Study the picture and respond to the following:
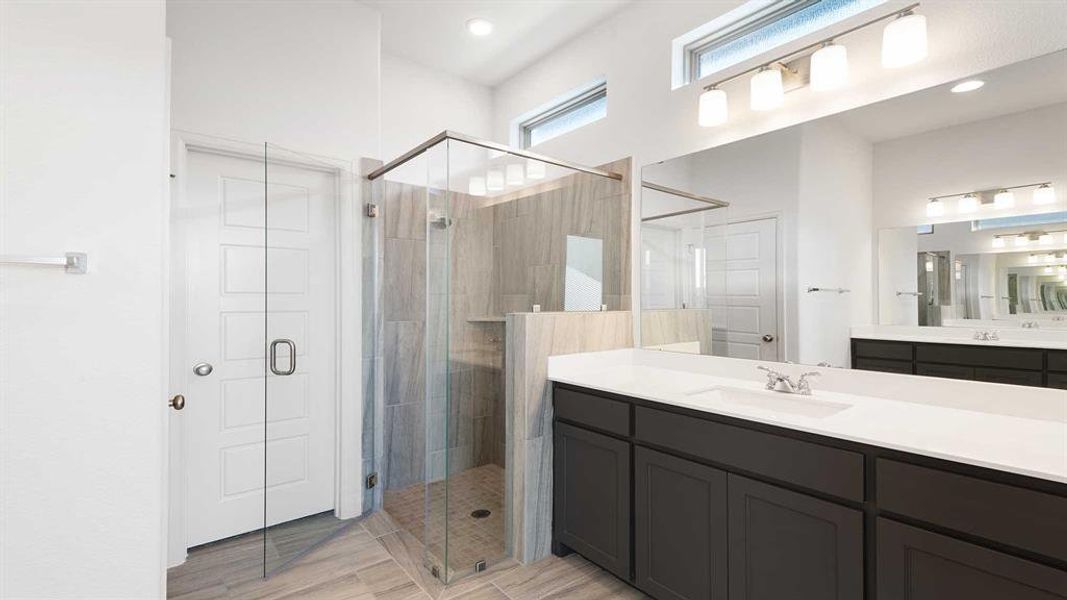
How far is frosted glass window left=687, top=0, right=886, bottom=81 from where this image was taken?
215 cm

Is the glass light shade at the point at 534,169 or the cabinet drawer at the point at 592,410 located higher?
the glass light shade at the point at 534,169

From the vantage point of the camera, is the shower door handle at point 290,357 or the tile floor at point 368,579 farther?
the shower door handle at point 290,357

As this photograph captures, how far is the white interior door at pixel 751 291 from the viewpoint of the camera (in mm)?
2207

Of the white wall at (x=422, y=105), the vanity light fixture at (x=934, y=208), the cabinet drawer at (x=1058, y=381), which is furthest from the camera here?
the white wall at (x=422, y=105)

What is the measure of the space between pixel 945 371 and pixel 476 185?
6.81 feet

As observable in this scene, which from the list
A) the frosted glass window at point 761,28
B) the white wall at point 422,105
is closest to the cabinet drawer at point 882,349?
the frosted glass window at point 761,28

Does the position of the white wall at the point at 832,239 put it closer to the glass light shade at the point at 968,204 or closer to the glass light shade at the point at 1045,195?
the glass light shade at the point at 968,204

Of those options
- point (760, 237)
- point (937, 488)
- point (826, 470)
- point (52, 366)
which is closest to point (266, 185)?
point (52, 366)

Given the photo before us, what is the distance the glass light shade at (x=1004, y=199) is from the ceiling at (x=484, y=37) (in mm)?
2130

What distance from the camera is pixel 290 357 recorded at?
2.45 m

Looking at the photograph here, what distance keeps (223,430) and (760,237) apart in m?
2.85

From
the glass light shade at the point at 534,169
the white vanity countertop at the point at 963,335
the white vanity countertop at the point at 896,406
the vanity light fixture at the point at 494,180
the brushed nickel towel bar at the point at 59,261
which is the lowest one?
the white vanity countertop at the point at 896,406

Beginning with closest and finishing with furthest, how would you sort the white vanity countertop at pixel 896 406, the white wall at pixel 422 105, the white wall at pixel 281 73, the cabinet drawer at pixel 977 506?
the cabinet drawer at pixel 977 506
the white vanity countertop at pixel 896 406
the white wall at pixel 281 73
the white wall at pixel 422 105

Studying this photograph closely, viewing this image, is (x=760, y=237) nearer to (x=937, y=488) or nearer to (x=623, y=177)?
(x=623, y=177)
